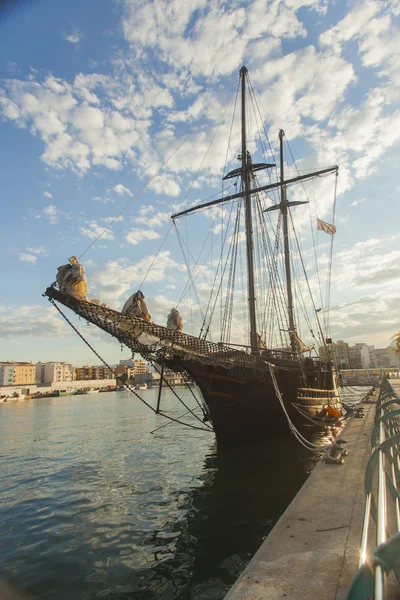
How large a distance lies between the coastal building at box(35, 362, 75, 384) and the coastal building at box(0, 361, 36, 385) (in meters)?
5.04

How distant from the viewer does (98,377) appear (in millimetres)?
172375

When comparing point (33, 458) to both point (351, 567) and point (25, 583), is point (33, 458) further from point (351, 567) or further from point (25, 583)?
point (351, 567)

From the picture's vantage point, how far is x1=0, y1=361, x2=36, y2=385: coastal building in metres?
134

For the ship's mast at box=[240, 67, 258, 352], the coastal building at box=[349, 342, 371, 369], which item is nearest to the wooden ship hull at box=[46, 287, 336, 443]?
the ship's mast at box=[240, 67, 258, 352]

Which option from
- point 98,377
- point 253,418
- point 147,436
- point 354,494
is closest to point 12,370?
point 98,377

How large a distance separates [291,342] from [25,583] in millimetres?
24994

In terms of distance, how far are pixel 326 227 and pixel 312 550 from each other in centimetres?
2616

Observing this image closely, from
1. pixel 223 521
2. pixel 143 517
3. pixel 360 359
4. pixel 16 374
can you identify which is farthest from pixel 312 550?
pixel 360 359

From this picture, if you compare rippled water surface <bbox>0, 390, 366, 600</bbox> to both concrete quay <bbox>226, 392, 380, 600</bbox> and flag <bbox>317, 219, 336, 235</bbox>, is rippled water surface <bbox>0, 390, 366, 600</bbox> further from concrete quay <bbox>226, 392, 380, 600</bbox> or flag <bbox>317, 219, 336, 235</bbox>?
flag <bbox>317, 219, 336, 235</bbox>

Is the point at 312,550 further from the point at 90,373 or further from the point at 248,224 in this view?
the point at 90,373

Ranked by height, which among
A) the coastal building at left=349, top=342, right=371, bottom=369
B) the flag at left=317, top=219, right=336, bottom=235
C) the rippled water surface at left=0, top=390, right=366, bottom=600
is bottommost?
the rippled water surface at left=0, top=390, right=366, bottom=600

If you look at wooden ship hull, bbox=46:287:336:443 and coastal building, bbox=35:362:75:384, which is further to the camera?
coastal building, bbox=35:362:75:384

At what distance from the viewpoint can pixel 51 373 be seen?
149m

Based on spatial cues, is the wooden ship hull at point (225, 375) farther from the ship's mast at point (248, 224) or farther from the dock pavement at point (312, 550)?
the dock pavement at point (312, 550)
